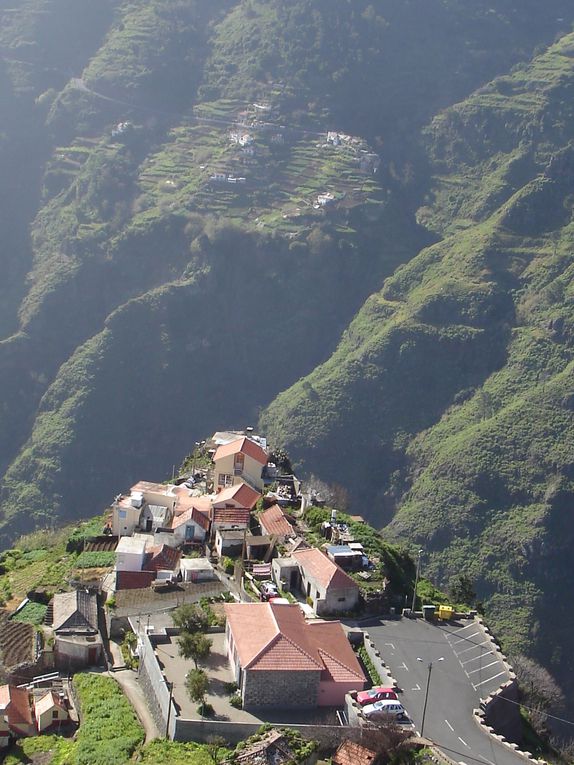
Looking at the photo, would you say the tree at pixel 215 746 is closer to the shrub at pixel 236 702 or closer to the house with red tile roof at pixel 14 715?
the shrub at pixel 236 702

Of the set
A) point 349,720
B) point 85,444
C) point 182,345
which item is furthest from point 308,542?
point 182,345

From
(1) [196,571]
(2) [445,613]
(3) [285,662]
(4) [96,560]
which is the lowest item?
(2) [445,613]

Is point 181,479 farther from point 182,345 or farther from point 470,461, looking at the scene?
point 182,345

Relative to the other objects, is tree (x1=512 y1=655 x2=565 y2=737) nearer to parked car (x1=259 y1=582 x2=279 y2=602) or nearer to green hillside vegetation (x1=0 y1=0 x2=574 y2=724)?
parked car (x1=259 y1=582 x2=279 y2=602)

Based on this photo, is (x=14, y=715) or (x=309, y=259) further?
(x=309, y=259)

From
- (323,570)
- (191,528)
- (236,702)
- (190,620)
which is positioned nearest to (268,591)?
(323,570)

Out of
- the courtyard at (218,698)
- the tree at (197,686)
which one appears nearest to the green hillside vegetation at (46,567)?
the courtyard at (218,698)

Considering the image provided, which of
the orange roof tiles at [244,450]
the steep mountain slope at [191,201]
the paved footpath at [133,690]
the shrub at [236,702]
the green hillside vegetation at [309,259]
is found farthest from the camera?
the steep mountain slope at [191,201]

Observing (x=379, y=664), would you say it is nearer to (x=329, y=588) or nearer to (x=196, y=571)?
(x=329, y=588)

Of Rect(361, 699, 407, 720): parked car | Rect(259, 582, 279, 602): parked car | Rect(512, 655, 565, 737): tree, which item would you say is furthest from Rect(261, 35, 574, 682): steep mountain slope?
Rect(361, 699, 407, 720): parked car
